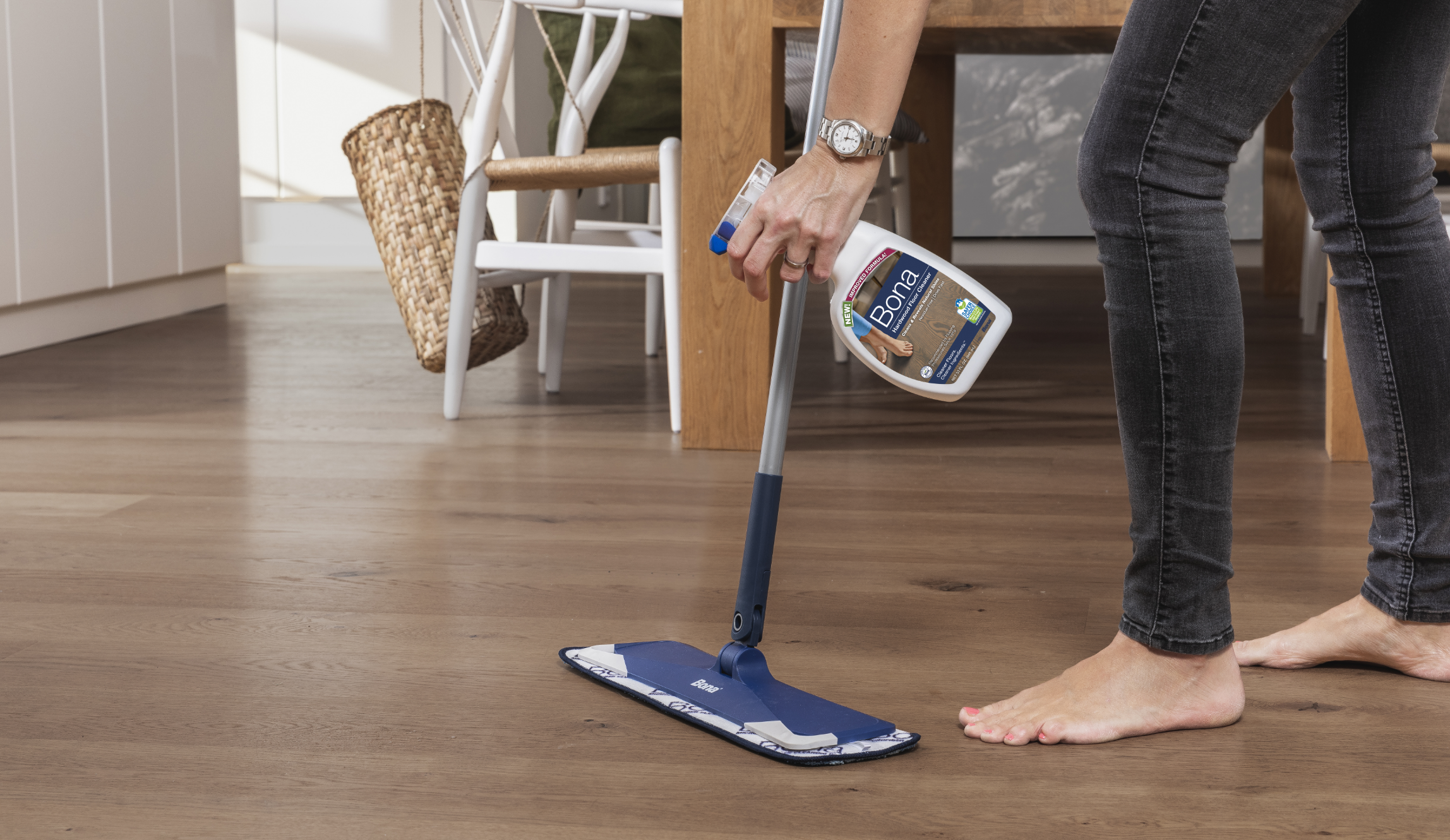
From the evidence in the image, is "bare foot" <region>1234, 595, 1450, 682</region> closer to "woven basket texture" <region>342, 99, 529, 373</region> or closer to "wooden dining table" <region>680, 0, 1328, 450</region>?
"wooden dining table" <region>680, 0, 1328, 450</region>

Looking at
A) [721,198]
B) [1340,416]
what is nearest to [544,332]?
[721,198]

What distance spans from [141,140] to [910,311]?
3.13 metres

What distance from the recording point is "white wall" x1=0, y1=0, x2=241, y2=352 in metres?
2.97

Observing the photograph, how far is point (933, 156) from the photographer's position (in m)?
3.75

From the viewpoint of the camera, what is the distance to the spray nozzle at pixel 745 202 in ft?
2.82

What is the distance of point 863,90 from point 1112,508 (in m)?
0.92

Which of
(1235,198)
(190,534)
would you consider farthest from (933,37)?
(1235,198)

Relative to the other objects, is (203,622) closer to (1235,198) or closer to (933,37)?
(933,37)

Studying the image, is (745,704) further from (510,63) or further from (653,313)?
(653,313)

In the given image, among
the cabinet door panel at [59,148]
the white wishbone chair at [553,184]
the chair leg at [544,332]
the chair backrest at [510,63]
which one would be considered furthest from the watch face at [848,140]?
the cabinet door panel at [59,148]

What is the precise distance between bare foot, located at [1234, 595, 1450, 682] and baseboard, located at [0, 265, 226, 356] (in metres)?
2.71

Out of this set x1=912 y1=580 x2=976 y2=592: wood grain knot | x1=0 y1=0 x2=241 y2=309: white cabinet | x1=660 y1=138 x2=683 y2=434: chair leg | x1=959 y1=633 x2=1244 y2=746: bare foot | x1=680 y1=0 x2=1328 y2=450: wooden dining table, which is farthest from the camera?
x1=0 y1=0 x2=241 y2=309: white cabinet

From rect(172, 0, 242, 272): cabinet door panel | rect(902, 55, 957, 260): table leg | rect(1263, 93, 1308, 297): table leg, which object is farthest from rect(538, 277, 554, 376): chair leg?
rect(1263, 93, 1308, 297): table leg

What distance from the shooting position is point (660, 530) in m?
1.53
